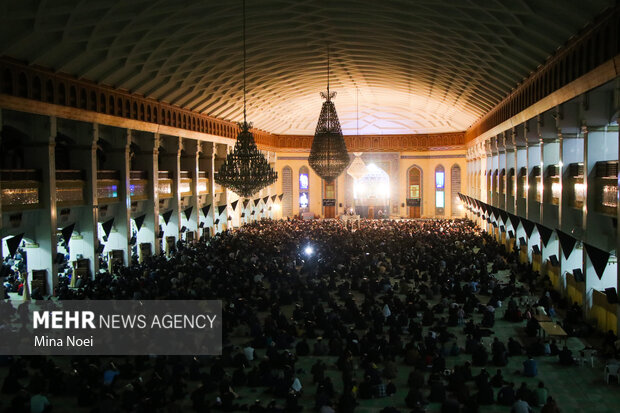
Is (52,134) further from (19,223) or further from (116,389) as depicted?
(116,389)

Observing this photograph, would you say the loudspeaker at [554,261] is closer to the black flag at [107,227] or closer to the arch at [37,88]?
the black flag at [107,227]

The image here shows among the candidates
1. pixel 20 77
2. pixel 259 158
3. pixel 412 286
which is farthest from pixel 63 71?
pixel 412 286

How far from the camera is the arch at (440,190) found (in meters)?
40.2

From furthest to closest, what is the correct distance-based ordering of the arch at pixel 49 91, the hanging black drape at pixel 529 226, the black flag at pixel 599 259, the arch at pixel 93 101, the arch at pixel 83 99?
the arch at pixel 93 101 < the hanging black drape at pixel 529 226 < the arch at pixel 83 99 < the arch at pixel 49 91 < the black flag at pixel 599 259

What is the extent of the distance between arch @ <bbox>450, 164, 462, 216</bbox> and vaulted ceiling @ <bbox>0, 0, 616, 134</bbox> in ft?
36.5

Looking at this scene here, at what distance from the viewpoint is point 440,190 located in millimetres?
40281

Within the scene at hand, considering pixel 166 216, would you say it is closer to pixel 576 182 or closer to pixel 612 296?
pixel 576 182

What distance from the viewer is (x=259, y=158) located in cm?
1642

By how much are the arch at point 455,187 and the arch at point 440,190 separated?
589 millimetres

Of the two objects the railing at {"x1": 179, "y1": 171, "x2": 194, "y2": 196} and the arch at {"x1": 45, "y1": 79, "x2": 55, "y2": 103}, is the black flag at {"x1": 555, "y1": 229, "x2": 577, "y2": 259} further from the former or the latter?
the railing at {"x1": 179, "y1": 171, "x2": 194, "y2": 196}

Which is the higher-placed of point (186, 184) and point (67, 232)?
point (186, 184)

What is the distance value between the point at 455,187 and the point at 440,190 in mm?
1128

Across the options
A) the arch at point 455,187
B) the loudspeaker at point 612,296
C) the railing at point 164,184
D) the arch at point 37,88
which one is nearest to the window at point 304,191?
the arch at point 455,187

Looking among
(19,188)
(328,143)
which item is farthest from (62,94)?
(328,143)
